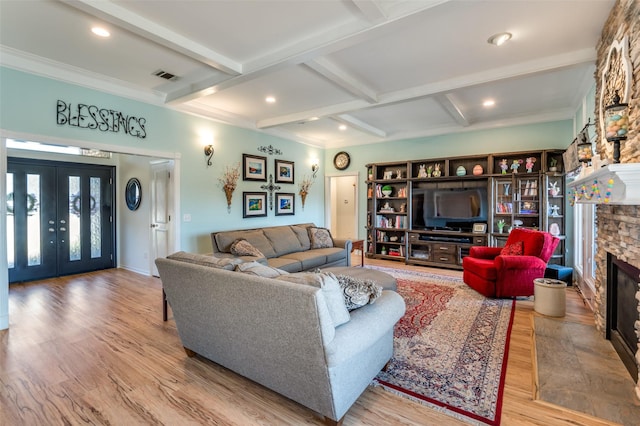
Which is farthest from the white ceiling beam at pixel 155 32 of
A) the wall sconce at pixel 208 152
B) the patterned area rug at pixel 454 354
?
the patterned area rug at pixel 454 354

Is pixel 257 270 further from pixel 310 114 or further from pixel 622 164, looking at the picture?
pixel 310 114

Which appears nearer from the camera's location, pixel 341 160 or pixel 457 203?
pixel 457 203

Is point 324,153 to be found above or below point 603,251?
above

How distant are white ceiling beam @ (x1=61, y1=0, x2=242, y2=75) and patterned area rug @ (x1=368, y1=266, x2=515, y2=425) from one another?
10.8 feet

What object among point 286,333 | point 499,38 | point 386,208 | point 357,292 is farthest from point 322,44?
point 386,208

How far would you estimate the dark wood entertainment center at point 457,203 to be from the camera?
5.22 metres

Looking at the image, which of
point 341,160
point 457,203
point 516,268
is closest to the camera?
point 516,268

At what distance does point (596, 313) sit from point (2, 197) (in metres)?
6.02

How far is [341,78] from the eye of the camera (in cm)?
361

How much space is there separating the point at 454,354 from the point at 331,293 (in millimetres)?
1555

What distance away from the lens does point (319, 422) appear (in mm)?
1849

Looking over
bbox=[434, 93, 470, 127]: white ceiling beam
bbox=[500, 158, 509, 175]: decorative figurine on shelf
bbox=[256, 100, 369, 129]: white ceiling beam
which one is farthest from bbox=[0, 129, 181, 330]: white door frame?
bbox=[500, 158, 509, 175]: decorative figurine on shelf

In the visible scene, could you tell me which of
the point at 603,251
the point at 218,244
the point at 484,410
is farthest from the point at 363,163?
the point at 484,410

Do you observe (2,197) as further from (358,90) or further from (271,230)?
(358,90)
